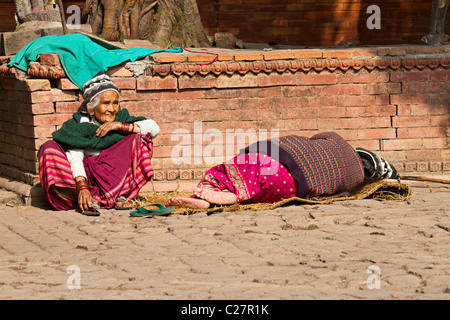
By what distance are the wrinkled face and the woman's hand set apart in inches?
4.7

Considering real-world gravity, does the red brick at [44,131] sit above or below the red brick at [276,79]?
below

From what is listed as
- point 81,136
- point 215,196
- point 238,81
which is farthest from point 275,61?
point 81,136

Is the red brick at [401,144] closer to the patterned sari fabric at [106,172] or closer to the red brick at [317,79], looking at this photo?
the red brick at [317,79]

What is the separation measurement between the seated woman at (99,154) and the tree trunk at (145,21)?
1825 mm

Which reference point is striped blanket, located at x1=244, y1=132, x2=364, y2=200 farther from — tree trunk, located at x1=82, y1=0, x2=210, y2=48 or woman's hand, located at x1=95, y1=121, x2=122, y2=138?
tree trunk, located at x1=82, y1=0, x2=210, y2=48

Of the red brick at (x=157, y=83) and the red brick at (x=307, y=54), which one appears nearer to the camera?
the red brick at (x=157, y=83)

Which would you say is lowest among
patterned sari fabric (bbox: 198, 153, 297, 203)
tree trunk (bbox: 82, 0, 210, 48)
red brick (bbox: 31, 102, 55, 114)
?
patterned sari fabric (bbox: 198, 153, 297, 203)

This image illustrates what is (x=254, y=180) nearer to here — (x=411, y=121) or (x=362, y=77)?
(x=362, y=77)

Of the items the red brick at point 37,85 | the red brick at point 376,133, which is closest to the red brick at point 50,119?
the red brick at point 37,85

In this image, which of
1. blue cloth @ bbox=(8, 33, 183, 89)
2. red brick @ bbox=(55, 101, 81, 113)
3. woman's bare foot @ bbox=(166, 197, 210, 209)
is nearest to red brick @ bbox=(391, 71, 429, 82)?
blue cloth @ bbox=(8, 33, 183, 89)

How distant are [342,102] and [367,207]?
162cm

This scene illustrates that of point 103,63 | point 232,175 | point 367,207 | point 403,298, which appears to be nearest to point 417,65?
point 367,207

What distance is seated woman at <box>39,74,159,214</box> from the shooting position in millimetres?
6609

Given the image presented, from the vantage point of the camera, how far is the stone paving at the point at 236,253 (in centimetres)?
419
